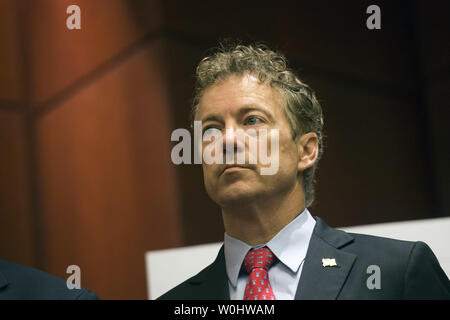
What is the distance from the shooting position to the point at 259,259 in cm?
182

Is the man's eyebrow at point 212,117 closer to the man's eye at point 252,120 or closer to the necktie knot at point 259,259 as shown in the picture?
the man's eye at point 252,120

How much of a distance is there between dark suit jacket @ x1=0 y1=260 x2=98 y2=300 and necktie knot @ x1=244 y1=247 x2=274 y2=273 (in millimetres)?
566

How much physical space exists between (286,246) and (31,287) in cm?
86

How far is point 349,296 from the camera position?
1.73m

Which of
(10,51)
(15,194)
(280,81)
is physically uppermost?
(10,51)

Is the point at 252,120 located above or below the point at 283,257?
above

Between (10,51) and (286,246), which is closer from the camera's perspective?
(286,246)

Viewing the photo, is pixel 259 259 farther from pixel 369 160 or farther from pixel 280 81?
pixel 369 160

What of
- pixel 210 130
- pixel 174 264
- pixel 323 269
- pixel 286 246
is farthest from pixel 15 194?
pixel 323 269

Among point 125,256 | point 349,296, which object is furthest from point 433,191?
point 125,256

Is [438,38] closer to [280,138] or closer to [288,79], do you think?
[288,79]

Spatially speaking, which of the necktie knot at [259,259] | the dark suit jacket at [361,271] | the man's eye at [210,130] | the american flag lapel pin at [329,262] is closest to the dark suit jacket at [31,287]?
the dark suit jacket at [361,271]

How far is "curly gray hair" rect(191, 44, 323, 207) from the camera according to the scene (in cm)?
195

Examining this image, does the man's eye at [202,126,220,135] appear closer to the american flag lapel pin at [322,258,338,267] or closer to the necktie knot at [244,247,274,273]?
the necktie knot at [244,247,274,273]
